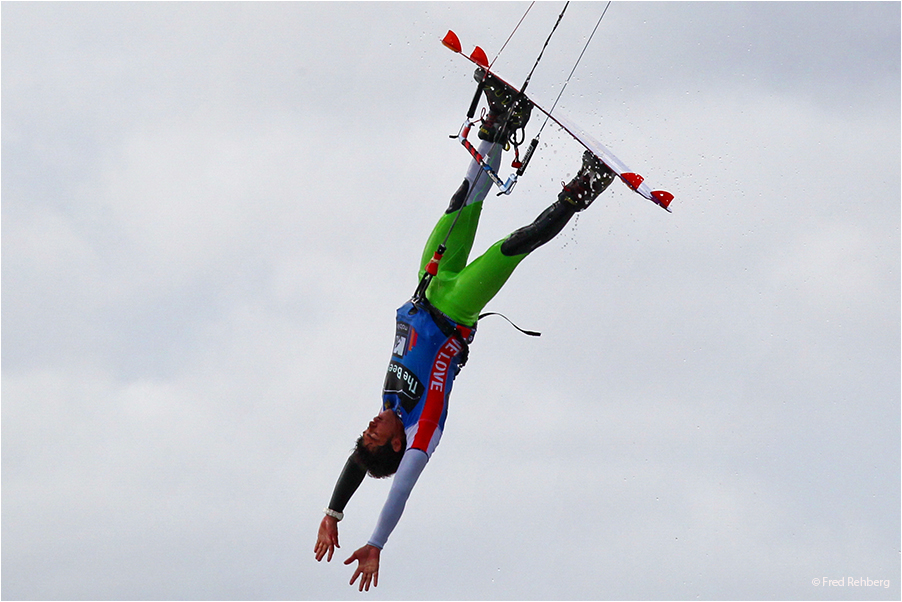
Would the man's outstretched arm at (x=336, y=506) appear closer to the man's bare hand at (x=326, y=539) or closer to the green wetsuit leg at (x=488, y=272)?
the man's bare hand at (x=326, y=539)

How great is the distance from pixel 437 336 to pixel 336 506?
161cm

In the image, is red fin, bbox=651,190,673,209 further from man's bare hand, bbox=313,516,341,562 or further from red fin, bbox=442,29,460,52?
man's bare hand, bbox=313,516,341,562

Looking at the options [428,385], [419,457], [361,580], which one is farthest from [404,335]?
[361,580]

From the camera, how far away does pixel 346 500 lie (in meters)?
10.5

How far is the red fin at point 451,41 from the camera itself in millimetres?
10109

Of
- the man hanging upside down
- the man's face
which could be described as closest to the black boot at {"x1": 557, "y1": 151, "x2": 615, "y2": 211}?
the man hanging upside down

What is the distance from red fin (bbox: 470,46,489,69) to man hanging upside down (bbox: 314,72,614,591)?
0.13 metres

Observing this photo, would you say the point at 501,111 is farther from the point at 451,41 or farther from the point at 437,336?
the point at 437,336

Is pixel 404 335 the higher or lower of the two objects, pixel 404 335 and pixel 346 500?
the higher

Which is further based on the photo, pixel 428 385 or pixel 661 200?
pixel 428 385

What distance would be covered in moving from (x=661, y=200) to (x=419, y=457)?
8.86 ft

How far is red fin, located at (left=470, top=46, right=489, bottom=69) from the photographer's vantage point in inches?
397

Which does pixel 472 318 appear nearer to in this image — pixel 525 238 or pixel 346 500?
pixel 525 238

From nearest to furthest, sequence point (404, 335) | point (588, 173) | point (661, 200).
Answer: point (661, 200), point (588, 173), point (404, 335)
